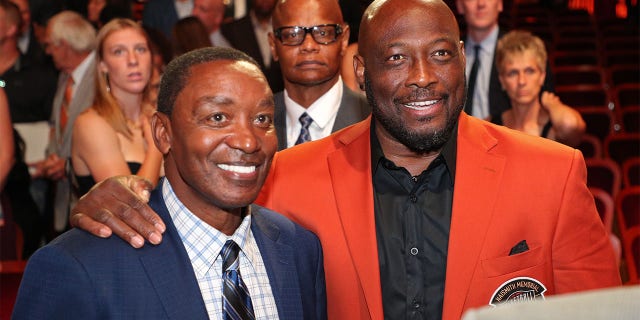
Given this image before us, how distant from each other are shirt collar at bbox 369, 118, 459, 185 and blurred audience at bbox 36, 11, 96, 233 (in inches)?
93.3

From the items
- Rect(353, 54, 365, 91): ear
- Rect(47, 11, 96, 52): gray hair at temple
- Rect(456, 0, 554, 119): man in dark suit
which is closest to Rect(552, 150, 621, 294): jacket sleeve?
Rect(353, 54, 365, 91): ear

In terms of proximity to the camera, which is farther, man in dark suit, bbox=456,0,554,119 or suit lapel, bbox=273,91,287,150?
man in dark suit, bbox=456,0,554,119

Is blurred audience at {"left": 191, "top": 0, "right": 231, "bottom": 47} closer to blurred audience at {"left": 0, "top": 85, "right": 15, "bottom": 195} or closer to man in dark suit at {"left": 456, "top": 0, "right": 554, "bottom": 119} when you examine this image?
man in dark suit at {"left": 456, "top": 0, "right": 554, "bottom": 119}

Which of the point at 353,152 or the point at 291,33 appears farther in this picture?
the point at 291,33

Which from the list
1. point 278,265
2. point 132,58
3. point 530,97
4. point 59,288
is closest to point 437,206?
point 278,265

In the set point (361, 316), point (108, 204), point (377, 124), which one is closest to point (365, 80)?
point (377, 124)

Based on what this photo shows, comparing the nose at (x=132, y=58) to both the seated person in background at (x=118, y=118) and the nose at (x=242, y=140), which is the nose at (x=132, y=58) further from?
the nose at (x=242, y=140)

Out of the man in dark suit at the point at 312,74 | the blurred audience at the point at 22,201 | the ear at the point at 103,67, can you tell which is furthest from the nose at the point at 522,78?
the blurred audience at the point at 22,201

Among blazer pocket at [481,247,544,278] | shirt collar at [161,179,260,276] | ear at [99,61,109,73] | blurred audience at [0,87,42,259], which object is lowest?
blurred audience at [0,87,42,259]

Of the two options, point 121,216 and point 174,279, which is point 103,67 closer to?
point 121,216

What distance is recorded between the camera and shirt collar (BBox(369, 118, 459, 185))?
2375 mm

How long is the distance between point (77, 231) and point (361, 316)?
0.75 m

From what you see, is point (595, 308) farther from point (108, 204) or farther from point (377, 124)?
point (377, 124)

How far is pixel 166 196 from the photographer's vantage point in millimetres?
2043
